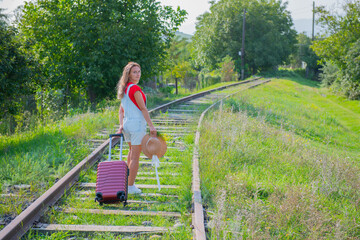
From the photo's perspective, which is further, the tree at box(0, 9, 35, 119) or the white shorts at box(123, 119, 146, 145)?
the tree at box(0, 9, 35, 119)

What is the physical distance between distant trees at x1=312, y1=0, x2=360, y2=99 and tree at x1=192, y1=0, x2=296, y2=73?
57.8 ft

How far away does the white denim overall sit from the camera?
15.1ft

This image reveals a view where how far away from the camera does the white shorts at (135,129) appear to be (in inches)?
182

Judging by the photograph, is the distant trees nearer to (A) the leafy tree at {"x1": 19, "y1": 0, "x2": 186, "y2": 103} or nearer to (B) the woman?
(A) the leafy tree at {"x1": 19, "y1": 0, "x2": 186, "y2": 103}

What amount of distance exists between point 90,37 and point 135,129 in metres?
10.9

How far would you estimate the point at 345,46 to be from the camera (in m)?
25.5

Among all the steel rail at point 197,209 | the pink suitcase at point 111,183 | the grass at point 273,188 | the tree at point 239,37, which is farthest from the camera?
the tree at point 239,37

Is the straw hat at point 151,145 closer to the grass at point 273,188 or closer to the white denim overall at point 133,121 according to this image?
the white denim overall at point 133,121

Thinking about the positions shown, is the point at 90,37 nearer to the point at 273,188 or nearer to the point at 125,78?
the point at 125,78

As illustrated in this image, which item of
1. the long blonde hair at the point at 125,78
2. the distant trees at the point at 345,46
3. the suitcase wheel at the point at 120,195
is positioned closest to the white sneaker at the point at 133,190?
the suitcase wheel at the point at 120,195

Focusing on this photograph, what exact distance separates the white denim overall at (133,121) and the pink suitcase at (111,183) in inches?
20.9

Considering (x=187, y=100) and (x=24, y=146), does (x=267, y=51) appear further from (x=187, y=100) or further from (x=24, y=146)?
(x=24, y=146)

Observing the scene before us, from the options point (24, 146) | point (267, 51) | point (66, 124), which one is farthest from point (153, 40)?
point (267, 51)

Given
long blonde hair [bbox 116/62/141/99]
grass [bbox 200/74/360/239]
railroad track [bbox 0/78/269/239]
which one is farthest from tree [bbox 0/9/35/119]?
grass [bbox 200/74/360/239]
